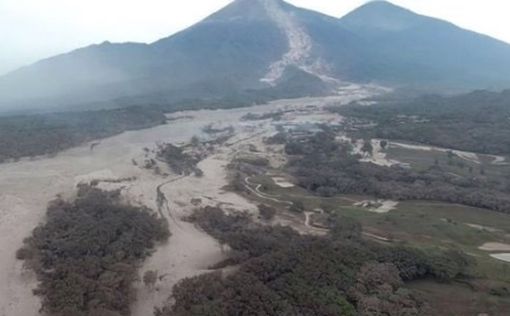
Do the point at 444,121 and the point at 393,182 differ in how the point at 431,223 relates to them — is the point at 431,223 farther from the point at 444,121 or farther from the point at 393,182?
the point at 444,121

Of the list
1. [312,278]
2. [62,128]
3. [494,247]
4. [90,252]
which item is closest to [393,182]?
[494,247]

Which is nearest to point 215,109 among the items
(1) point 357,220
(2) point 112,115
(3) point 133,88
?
(2) point 112,115

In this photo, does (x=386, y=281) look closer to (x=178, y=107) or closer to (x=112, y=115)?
(x=112, y=115)

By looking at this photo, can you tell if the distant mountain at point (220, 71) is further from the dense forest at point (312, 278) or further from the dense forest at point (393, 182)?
the dense forest at point (312, 278)

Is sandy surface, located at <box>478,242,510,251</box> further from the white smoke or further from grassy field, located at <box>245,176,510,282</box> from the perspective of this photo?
the white smoke

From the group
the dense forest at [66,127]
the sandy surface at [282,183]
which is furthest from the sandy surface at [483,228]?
the dense forest at [66,127]

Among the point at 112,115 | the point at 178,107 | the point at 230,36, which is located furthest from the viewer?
the point at 230,36
